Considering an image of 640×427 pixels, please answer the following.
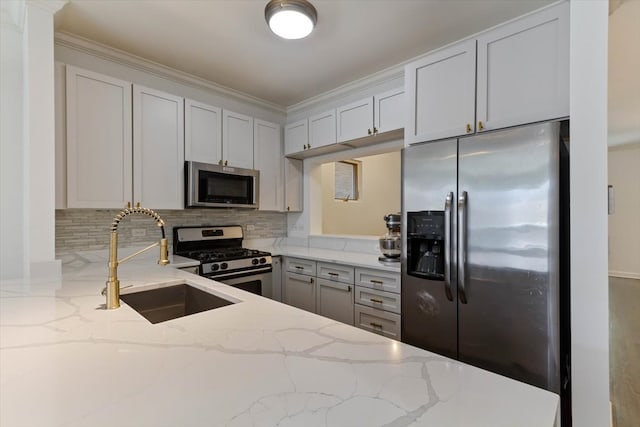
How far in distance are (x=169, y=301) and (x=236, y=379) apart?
124cm

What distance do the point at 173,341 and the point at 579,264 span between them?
5.29 feet

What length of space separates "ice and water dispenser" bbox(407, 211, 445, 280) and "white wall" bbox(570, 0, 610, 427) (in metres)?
0.62

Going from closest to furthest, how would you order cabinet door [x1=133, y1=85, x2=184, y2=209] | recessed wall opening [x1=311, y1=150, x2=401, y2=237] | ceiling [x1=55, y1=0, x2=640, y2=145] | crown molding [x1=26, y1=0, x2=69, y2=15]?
crown molding [x1=26, y1=0, x2=69, y2=15], ceiling [x1=55, y1=0, x2=640, y2=145], cabinet door [x1=133, y1=85, x2=184, y2=209], recessed wall opening [x1=311, y1=150, x2=401, y2=237]

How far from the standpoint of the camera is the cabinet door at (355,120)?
9.21ft

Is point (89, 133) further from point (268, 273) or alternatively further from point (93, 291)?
point (268, 273)

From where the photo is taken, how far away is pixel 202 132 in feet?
9.41

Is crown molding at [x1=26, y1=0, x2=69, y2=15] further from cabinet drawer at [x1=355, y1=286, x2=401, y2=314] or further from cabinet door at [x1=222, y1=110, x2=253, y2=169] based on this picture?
cabinet drawer at [x1=355, y1=286, x2=401, y2=314]

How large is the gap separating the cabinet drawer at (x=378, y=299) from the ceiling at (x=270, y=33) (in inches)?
75.6

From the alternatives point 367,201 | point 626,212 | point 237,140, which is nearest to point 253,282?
point 237,140

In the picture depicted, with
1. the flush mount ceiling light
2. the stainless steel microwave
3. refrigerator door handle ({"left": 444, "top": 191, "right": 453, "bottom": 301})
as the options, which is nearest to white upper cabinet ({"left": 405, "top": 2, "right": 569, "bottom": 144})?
refrigerator door handle ({"left": 444, "top": 191, "right": 453, "bottom": 301})

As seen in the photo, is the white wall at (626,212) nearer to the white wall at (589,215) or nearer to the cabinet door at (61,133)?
the white wall at (589,215)

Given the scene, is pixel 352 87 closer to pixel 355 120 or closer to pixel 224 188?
pixel 355 120

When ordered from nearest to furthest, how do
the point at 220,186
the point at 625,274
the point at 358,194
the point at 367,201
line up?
the point at 220,186
the point at 358,194
the point at 367,201
the point at 625,274

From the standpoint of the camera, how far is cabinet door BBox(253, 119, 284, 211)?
332 cm
